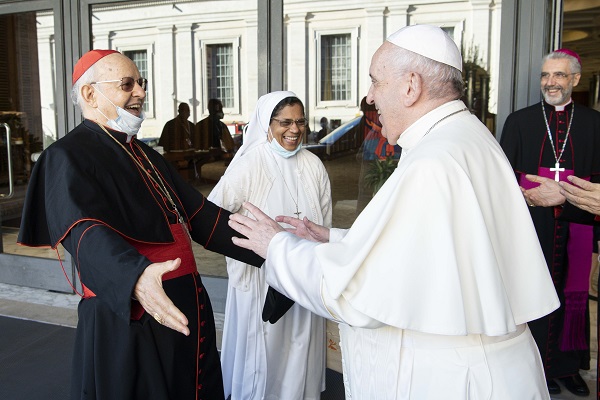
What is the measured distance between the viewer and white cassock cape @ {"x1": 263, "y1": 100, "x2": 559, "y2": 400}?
1472 millimetres

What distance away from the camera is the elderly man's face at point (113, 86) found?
222 centimetres

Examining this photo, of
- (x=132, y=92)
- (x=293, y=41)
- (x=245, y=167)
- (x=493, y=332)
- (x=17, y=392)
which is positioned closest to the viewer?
(x=493, y=332)

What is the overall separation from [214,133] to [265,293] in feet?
9.11

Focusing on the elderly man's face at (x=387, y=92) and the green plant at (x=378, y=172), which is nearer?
the elderly man's face at (x=387, y=92)

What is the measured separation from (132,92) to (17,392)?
2367 millimetres

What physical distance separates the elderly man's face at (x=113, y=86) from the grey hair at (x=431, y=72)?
3.70ft

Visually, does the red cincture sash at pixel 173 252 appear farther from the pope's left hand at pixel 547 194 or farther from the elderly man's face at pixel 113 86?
the pope's left hand at pixel 547 194

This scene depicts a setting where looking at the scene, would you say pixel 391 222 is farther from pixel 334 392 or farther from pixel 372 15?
pixel 372 15

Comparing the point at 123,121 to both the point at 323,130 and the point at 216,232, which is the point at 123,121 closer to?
the point at 216,232

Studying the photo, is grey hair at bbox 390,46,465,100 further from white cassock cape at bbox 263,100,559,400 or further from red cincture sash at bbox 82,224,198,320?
red cincture sash at bbox 82,224,198,320

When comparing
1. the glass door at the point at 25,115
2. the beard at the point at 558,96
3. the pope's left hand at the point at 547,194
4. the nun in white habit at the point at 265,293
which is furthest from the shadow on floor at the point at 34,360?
the beard at the point at 558,96

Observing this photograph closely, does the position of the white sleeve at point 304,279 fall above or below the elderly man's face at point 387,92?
below

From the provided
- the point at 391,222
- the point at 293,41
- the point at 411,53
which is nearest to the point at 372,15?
the point at 293,41

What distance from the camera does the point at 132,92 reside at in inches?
89.5
